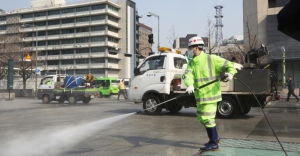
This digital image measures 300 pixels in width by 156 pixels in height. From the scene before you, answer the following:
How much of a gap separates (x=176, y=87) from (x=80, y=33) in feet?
229

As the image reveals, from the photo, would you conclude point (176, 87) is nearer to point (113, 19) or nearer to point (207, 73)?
point (207, 73)

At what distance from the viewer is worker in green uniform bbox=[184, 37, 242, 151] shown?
5324mm

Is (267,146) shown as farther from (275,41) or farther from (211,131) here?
(275,41)

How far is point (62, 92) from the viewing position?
20.4 meters

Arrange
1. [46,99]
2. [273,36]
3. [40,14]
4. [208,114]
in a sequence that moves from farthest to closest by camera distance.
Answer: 1. [40,14]
2. [273,36]
3. [46,99]
4. [208,114]

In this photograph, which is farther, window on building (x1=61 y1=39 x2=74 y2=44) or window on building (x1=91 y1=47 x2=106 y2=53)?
window on building (x1=61 y1=39 x2=74 y2=44)

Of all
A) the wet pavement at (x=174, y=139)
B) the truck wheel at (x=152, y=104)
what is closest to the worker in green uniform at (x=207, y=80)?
the wet pavement at (x=174, y=139)

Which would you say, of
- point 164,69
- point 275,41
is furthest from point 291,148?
point 275,41

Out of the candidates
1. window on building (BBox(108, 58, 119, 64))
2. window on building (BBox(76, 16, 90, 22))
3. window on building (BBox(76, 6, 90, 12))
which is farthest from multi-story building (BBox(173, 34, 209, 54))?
window on building (BBox(76, 6, 90, 12))

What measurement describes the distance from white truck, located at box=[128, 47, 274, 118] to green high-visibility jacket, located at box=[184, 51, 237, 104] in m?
4.55

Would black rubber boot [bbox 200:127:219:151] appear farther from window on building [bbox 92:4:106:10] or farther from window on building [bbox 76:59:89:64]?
window on building [bbox 76:59:89:64]

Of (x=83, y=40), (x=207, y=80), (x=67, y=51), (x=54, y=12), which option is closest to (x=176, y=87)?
(x=207, y=80)

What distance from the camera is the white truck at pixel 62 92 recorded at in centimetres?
2017

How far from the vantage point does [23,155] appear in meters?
5.20
